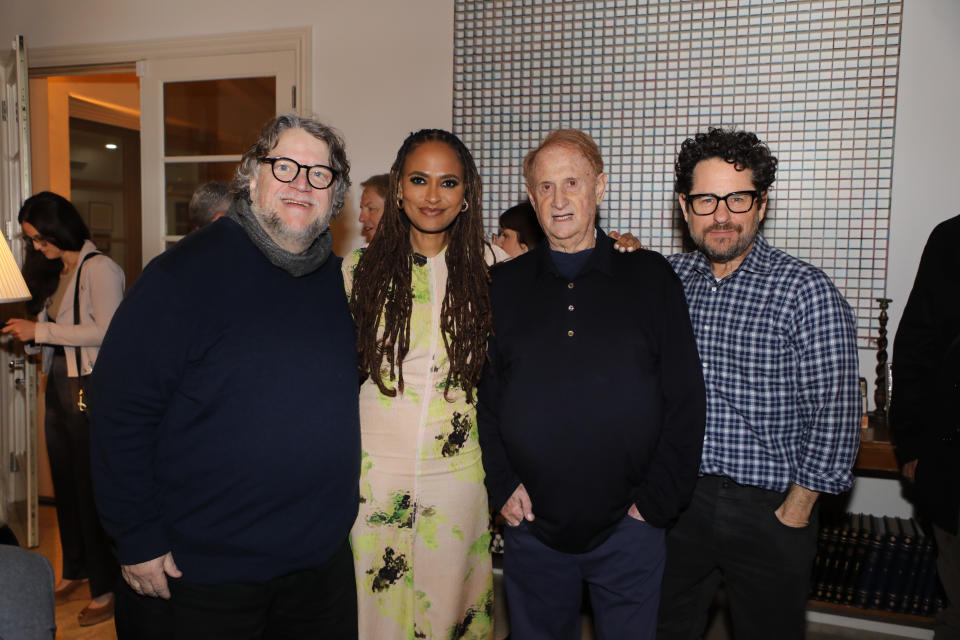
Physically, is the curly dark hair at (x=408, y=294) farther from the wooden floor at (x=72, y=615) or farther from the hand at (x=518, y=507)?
the wooden floor at (x=72, y=615)

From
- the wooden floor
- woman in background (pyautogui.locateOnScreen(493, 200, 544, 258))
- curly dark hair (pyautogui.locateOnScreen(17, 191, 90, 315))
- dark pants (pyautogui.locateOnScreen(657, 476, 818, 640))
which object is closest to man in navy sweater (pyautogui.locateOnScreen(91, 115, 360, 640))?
dark pants (pyautogui.locateOnScreen(657, 476, 818, 640))

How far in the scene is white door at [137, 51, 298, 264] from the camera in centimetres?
357

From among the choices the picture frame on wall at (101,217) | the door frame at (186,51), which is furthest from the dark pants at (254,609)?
the picture frame on wall at (101,217)

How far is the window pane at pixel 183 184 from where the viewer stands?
12.2 ft

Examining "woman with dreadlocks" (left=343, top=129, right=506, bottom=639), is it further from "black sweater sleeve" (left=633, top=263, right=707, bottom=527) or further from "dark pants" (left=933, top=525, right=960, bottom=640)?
"dark pants" (left=933, top=525, right=960, bottom=640)

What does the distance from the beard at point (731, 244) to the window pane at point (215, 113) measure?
267cm

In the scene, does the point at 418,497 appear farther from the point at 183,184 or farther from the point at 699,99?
the point at 183,184

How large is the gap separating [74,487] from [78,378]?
516 mm

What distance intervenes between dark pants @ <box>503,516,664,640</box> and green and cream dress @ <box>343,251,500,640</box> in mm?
172

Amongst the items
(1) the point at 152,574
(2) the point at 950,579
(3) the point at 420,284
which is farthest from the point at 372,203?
(2) the point at 950,579

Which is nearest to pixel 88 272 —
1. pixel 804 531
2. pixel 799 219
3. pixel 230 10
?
pixel 230 10

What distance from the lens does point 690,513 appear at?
184 centimetres

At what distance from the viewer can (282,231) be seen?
5.11ft

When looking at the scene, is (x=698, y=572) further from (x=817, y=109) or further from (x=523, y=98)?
(x=523, y=98)
